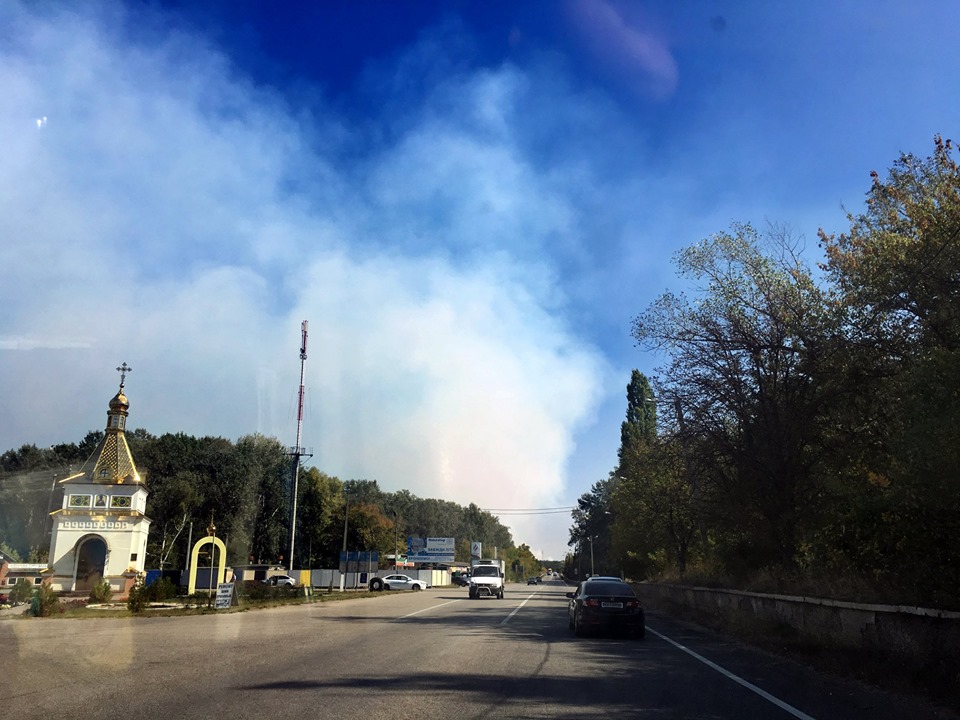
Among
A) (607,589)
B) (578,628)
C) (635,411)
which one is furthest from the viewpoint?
(635,411)

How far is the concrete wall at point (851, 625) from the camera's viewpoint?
10.5 m

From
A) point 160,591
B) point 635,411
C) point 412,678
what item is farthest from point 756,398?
point 635,411

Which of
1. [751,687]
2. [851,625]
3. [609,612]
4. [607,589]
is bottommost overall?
[751,687]

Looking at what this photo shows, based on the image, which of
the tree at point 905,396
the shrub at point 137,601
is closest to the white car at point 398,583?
the shrub at point 137,601

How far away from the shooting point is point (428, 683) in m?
10.1

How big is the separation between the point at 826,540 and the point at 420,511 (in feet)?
514

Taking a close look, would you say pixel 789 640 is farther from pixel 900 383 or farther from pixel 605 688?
pixel 605 688

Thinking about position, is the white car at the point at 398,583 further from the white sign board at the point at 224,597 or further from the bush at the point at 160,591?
the white sign board at the point at 224,597

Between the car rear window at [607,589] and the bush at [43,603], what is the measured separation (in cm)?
1954

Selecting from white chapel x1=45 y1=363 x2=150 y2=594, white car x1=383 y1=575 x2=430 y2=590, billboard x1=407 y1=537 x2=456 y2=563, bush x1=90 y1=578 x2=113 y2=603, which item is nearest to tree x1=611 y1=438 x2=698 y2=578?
bush x1=90 y1=578 x2=113 y2=603

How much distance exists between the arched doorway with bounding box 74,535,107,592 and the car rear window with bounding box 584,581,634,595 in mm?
35137

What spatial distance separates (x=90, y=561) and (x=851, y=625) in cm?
4444

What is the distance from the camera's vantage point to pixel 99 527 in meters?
44.0

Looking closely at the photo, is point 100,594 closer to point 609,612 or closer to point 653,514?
point 609,612
